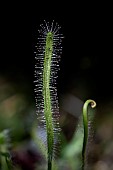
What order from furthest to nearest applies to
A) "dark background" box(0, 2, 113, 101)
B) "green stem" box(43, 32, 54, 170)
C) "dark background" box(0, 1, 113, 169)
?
"dark background" box(0, 2, 113, 101) → "dark background" box(0, 1, 113, 169) → "green stem" box(43, 32, 54, 170)

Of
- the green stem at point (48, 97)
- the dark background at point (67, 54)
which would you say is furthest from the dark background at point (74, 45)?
the green stem at point (48, 97)

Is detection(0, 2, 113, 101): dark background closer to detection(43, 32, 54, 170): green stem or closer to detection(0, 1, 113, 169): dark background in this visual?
detection(0, 1, 113, 169): dark background

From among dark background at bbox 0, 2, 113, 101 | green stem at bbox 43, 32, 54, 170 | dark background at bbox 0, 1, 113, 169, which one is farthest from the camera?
dark background at bbox 0, 2, 113, 101

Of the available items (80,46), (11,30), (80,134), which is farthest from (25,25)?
(80,134)

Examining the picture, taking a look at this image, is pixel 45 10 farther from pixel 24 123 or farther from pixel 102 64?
pixel 24 123

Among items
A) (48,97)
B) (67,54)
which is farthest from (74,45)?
(48,97)

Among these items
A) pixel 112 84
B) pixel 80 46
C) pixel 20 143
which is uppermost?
pixel 80 46

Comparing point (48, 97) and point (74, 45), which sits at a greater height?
point (74, 45)

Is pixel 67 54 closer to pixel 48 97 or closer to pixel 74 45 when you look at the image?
pixel 74 45

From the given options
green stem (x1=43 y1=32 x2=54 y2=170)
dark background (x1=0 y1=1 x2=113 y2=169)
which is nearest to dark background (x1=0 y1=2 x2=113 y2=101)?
dark background (x1=0 y1=1 x2=113 y2=169)

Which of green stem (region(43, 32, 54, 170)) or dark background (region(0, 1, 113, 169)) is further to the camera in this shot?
dark background (region(0, 1, 113, 169))

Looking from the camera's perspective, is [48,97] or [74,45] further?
[74,45]
